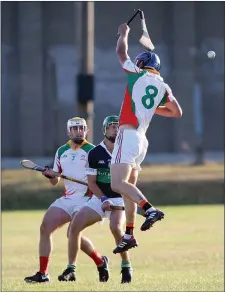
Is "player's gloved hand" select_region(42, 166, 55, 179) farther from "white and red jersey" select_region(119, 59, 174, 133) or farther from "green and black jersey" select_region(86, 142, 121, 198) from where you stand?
"white and red jersey" select_region(119, 59, 174, 133)

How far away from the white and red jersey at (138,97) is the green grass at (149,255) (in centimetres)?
169

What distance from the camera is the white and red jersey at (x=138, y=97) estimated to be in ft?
36.1

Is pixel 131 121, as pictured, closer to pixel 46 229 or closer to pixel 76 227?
pixel 76 227

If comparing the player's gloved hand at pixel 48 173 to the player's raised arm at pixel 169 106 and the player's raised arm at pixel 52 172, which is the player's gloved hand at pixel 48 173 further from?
the player's raised arm at pixel 169 106

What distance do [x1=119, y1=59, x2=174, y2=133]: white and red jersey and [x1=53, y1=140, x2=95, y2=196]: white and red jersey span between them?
1.66m

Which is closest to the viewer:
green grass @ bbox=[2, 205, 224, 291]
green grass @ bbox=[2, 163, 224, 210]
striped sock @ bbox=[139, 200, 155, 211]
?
striped sock @ bbox=[139, 200, 155, 211]

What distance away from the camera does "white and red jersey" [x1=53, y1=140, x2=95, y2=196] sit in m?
12.6

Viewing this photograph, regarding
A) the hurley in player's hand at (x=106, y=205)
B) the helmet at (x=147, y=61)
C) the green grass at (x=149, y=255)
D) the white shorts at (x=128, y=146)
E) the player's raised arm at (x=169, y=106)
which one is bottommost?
the green grass at (x=149, y=255)

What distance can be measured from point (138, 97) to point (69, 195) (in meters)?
2.14

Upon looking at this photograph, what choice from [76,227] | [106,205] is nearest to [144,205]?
[106,205]

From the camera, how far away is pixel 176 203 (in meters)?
29.5

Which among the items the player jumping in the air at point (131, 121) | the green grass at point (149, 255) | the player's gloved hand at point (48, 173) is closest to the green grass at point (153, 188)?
the green grass at point (149, 255)

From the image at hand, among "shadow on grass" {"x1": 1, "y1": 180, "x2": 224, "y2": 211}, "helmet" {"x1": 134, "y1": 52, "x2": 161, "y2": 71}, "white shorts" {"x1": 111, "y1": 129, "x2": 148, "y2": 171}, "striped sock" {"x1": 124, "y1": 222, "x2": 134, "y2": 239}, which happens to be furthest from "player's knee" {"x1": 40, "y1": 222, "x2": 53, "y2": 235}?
"shadow on grass" {"x1": 1, "y1": 180, "x2": 224, "y2": 211}

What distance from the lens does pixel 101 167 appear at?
40.1 feet
